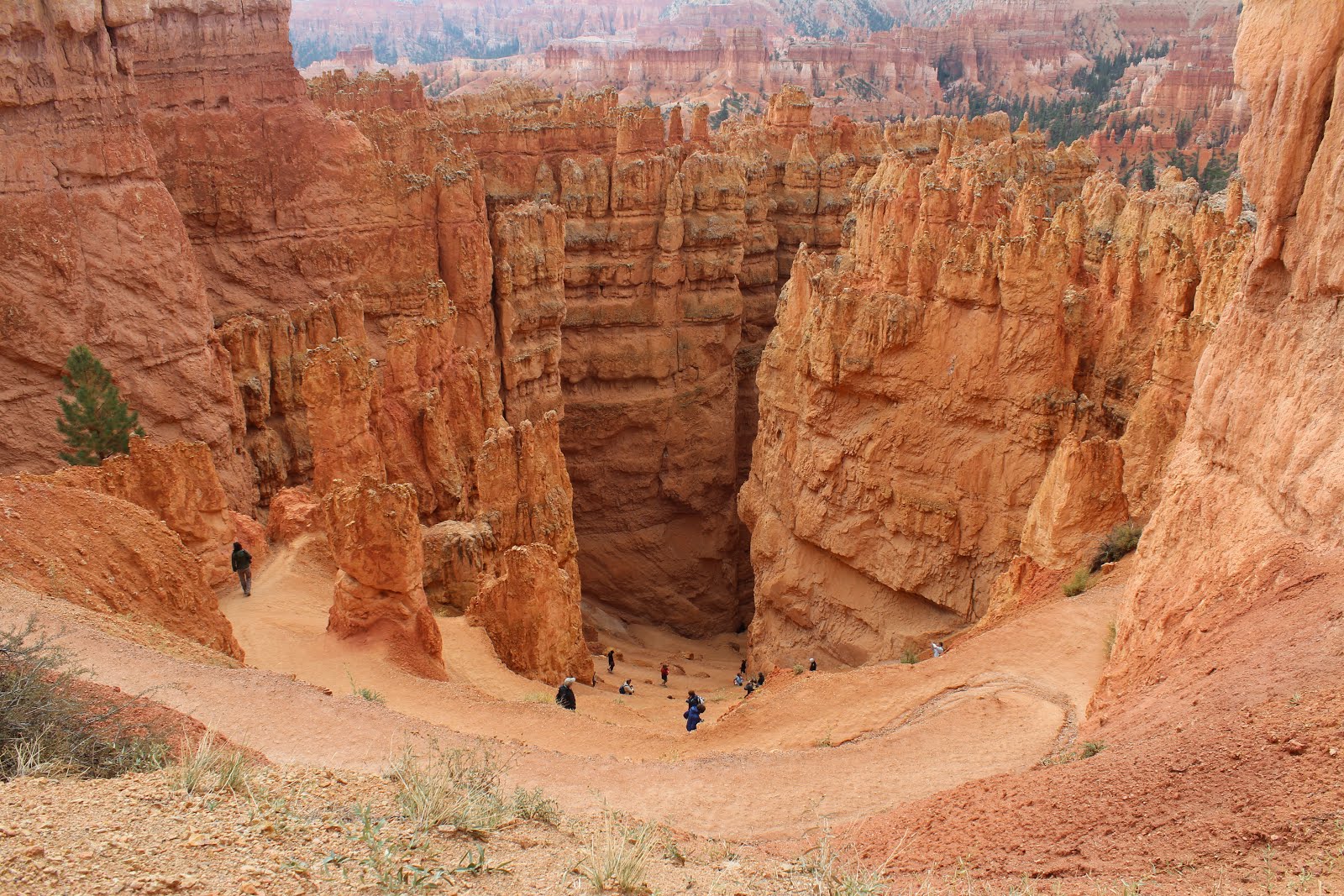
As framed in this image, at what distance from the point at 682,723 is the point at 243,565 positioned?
255 inches

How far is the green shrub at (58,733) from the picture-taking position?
6.12 metres

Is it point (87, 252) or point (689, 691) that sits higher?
point (87, 252)

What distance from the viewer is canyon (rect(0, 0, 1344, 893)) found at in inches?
244

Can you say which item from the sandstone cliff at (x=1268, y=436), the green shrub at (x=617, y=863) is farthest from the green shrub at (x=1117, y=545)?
the green shrub at (x=617, y=863)

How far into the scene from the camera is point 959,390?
60.6 ft

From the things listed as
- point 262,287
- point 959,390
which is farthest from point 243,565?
point 959,390

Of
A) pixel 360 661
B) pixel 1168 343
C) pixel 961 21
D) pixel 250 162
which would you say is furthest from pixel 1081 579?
pixel 961 21

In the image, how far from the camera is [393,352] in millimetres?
19734

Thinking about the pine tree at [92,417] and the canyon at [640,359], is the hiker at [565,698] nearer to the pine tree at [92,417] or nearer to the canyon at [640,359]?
the canyon at [640,359]

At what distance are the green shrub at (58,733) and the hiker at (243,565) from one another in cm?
775

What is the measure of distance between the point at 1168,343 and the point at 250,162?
17.1m

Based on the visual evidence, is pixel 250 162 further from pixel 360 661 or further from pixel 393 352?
pixel 360 661

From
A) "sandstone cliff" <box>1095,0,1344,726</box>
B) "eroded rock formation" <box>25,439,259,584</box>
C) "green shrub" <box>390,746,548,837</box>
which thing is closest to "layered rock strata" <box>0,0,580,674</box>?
"eroded rock formation" <box>25,439,259,584</box>

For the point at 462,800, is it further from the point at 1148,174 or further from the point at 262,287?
the point at 1148,174
